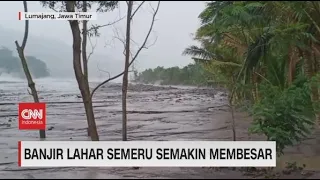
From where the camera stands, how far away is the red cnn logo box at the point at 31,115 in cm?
855

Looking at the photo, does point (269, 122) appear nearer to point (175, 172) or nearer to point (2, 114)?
point (175, 172)

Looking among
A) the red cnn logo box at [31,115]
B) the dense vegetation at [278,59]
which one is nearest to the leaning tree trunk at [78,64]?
the red cnn logo box at [31,115]

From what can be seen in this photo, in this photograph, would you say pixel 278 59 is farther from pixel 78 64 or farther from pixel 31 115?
pixel 31 115

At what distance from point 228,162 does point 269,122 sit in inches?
94.4

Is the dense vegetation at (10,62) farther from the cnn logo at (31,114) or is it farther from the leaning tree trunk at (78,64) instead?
the leaning tree trunk at (78,64)

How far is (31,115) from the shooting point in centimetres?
862

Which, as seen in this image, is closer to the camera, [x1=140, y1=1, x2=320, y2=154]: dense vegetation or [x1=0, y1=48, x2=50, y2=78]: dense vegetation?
[x1=140, y1=1, x2=320, y2=154]: dense vegetation

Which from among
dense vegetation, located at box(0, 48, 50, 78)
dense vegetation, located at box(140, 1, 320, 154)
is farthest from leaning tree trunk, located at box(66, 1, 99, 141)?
dense vegetation, located at box(0, 48, 50, 78)

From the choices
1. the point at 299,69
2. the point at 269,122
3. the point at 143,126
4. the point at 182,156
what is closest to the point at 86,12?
the point at 182,156

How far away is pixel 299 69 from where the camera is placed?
1334 centimetres

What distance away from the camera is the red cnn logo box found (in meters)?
8.55

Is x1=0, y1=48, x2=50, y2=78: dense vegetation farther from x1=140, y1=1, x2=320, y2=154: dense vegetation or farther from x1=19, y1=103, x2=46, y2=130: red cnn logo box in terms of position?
x1=140, y1=1, x2=320, y2=154: dense vegetation

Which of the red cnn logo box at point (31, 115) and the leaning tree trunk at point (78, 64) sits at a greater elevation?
the leaning tree trunk at point (78, 64)

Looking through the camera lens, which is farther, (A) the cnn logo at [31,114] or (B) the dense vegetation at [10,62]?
(B) the dense vegetation at [10,62]
